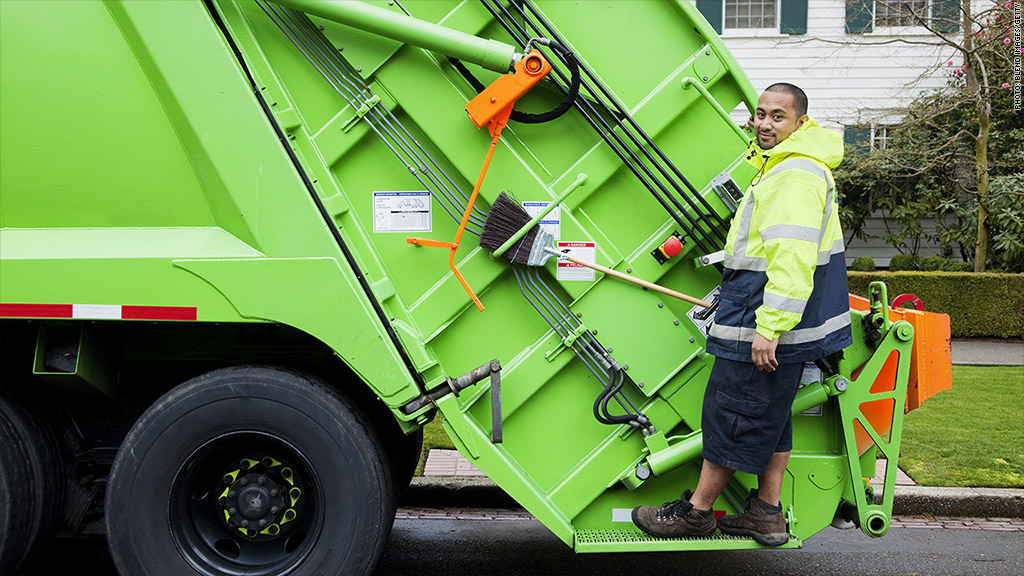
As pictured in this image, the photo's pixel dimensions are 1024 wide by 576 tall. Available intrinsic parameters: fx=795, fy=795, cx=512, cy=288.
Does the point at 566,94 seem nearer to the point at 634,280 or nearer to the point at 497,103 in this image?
the point at 497,103

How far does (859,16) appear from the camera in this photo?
12.0 meters

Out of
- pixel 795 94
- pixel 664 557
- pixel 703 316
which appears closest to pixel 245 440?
pixel 703 316

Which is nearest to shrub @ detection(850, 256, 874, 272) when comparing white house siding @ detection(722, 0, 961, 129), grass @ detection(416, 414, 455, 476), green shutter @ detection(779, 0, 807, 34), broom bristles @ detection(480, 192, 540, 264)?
white house siding @ detection(722, 0, 961, 129)

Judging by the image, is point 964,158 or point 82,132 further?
point 964,158

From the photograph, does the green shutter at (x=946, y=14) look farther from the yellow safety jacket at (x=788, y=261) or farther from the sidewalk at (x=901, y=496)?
the yellow safety jacket at (x=788, y=261)

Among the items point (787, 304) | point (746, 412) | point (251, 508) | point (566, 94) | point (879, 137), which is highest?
point (566, 94)

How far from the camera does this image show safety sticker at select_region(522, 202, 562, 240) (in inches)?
116

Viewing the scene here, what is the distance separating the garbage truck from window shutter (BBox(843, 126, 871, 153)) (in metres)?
10.0

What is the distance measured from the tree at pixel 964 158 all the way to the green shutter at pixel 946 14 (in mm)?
28

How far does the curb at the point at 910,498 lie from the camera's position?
14.5 ft

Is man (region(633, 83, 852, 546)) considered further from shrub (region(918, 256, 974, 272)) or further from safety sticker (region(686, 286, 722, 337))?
shrub (region(918, 256, 974, 272))

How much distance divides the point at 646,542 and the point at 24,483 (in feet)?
7.21

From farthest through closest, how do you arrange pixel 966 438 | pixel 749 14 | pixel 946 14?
pixel 749 14, pixel 946 14, pixel 966 438

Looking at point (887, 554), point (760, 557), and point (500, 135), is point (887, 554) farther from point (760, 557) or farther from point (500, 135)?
point (500, 135)
